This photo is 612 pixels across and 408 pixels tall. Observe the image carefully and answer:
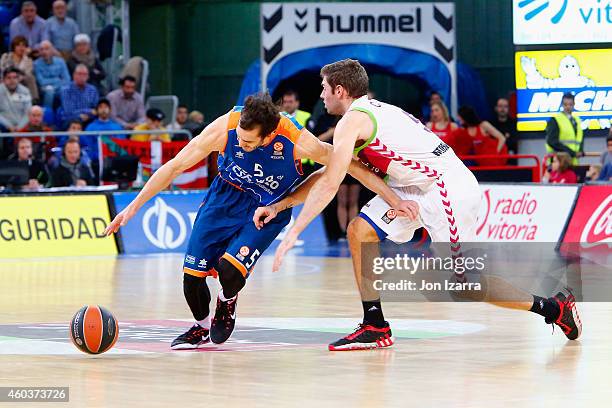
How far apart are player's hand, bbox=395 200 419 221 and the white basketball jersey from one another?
21 centimetres

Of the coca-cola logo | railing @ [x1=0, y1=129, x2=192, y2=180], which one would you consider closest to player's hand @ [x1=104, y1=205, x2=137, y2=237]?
the coca-cola logo

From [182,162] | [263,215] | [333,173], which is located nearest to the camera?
[333,173]

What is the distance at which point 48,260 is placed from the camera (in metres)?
16.5

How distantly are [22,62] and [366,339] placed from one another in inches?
511

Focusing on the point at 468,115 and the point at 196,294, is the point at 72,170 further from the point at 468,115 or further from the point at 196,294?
the point at 196,294

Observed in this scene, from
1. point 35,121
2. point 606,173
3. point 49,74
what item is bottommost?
point 606,173

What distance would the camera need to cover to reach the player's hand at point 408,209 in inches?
325

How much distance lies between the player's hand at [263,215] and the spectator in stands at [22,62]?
39.9ft

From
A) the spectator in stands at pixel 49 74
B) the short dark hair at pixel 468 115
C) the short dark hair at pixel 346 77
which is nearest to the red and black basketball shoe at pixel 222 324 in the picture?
the short dark hair at pixel 346 77

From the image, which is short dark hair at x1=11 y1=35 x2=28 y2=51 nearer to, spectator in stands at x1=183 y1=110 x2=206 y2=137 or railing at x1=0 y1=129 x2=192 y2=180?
railing at x1=0 y1=129 x2=192 y2=180

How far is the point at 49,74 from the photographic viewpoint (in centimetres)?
2028

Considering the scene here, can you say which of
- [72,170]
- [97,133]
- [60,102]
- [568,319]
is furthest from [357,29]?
[568,319]

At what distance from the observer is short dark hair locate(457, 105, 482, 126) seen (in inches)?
764

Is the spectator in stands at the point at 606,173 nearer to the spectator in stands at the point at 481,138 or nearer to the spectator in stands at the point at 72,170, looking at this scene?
the spectator in stands at the point at 481,138
